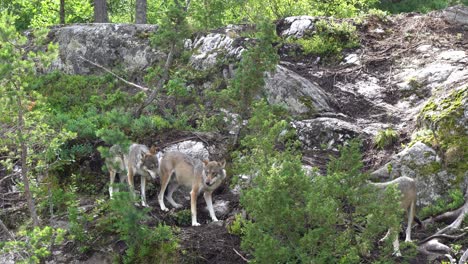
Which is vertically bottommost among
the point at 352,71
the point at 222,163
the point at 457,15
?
the point at 222,163

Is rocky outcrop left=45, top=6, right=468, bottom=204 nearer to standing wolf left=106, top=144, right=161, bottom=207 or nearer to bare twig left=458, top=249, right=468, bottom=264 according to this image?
standing wolf left=106, top=144, right=161, bottom=207

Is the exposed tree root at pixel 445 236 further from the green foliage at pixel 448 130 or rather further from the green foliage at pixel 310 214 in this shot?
the green foliage at pixel 310 214

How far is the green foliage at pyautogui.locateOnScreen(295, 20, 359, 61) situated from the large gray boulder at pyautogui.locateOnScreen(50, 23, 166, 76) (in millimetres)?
3638

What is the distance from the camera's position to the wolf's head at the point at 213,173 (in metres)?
11.9

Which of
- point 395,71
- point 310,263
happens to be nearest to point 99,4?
point 395,71

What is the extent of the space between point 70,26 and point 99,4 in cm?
283

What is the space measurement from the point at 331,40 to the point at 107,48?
Result: 543cm

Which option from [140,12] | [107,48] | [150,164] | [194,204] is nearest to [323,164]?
[194,204]

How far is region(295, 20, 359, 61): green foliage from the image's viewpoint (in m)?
17.0

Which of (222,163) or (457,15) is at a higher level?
(457,15)

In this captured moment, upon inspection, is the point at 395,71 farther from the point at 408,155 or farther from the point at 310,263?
the point at 310,263

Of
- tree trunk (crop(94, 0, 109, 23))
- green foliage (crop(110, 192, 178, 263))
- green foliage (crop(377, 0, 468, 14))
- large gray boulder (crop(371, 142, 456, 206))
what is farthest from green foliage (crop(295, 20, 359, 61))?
green foliage (crop(377, 0, 468, 14))

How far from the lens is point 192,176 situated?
484 inches

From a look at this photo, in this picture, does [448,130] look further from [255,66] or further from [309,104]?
[255,66]
